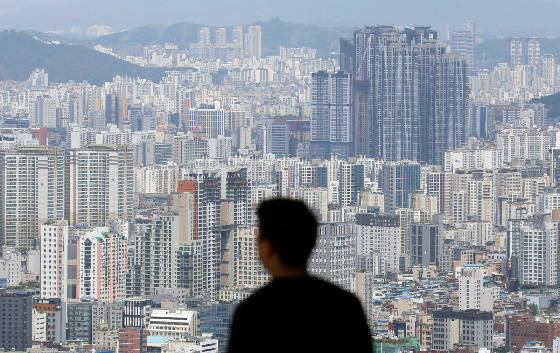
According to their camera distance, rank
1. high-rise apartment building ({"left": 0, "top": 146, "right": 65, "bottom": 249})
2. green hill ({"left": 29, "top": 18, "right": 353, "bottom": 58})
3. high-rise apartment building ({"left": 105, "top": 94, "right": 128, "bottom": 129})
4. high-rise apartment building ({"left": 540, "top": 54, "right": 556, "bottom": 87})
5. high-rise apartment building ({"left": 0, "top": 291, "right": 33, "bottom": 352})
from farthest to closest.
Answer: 1. green hill ({"left": 29, "top": 18, "right": 353, "bottom": 58})
2. high-rise apartment building ({"left": 540, "top": 54, "right": 556, "bottom": 87})
3. high-rise apartment building ({"left": 105, "top": 94, "right": 128, "bottom": 129})
4. high-rise apartment building ({"left": 0, "top": 146, "right": 65, "bottom": 249})
5. high-rise apartment building ({"left": 0, "top": 291, "right": 33, "bottom": 352})

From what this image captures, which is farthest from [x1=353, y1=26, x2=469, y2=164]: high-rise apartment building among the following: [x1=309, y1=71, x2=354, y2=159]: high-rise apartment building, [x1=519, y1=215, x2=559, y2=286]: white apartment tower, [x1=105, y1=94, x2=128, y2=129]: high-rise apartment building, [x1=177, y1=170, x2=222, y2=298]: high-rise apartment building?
[x1=177, y1=170, x2=222, y2=298]: high-rise apartment building

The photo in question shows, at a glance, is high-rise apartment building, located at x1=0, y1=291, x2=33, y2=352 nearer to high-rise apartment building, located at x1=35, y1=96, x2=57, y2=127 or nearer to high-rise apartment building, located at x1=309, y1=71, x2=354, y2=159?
high-rise apartment building, located at x1=309, y1=71, x2=354, y2=159

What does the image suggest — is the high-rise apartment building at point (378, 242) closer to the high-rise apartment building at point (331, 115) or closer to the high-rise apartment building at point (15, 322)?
the high-rise apartment building at point (15, 322)

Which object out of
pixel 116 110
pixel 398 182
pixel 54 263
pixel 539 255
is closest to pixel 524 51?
pixel 116 110

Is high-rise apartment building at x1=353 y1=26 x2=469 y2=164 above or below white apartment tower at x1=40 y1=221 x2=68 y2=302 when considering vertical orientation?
above

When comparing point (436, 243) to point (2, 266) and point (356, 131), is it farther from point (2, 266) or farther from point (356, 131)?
point (356, 131)

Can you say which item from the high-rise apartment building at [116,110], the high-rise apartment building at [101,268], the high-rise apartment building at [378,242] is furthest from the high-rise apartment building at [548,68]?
the high-rise apartment building at [101,268]

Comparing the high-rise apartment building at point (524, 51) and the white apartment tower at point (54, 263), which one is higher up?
the high-rise apartment building at point (524, 51)

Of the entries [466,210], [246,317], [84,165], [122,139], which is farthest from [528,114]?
[246,317]
